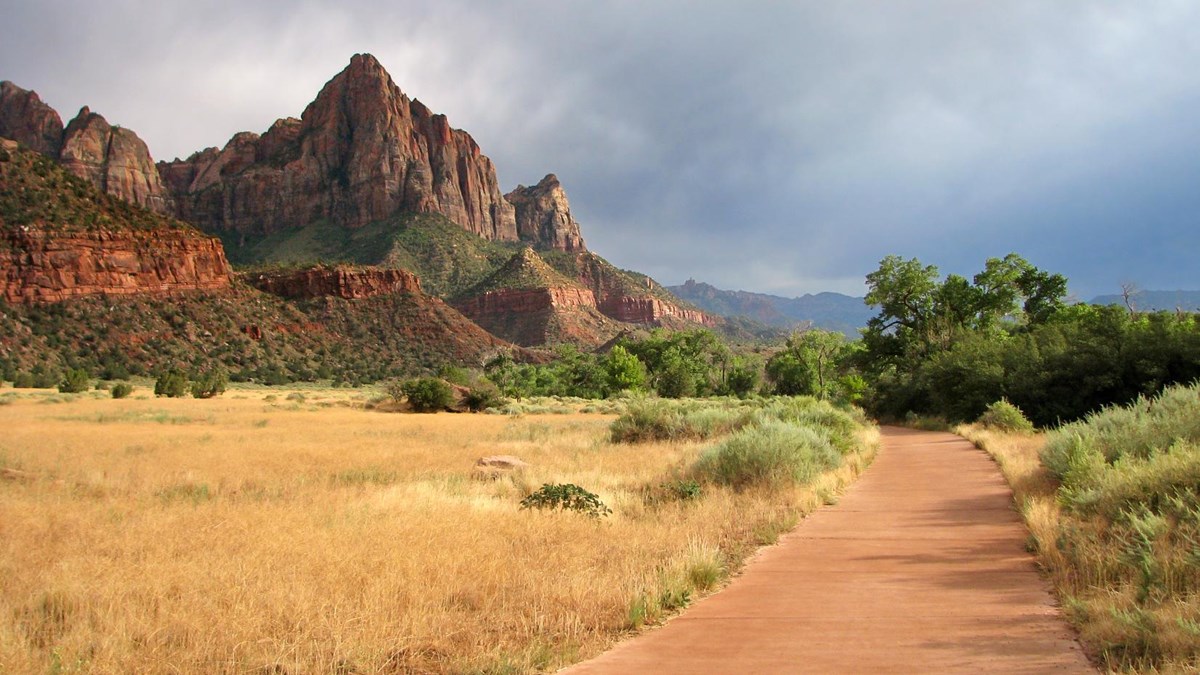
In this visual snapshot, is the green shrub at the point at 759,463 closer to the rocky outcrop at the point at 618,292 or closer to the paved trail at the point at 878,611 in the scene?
the paved trail at the point at 878,611

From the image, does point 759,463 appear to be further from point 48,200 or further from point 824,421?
point 48,200

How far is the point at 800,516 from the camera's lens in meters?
9.80

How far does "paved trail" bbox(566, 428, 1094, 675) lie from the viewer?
4.50 metres

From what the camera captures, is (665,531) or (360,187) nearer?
(665,531)

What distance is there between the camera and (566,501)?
1007cm

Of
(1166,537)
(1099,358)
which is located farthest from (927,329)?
(1166,537)

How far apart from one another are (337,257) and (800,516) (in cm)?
12723

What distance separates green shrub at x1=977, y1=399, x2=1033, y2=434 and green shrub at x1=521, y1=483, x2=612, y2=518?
59.2 feet

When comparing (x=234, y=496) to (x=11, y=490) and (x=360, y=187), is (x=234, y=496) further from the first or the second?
(x=360, y=187)

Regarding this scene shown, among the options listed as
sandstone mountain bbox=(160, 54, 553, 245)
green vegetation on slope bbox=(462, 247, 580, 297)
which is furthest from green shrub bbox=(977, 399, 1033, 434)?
sandstone mountain bbox=(160, 54, 553, 245)

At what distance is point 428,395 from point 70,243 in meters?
44.5

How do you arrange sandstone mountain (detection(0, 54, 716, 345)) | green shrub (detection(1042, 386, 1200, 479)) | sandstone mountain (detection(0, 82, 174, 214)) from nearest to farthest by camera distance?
green shrub (detection(1042, 386, 1200, 479))
sandstone mountain (detection(0, 54, 716, 345))
sandstone mountain (detection(0, 82, 174, 214))

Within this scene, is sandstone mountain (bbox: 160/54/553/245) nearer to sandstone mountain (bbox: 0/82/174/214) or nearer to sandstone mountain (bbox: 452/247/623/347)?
sandstone mountain (bbox: 0/82/174/214)

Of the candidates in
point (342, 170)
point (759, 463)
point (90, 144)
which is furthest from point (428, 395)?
point (90, 144)
